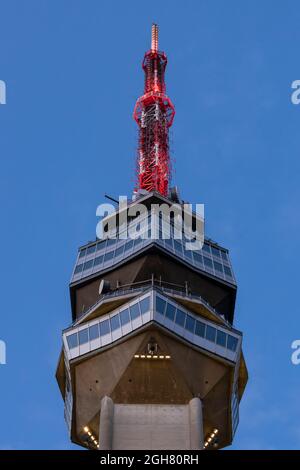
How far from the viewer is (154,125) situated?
314ft

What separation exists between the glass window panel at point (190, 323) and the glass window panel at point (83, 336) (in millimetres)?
6740

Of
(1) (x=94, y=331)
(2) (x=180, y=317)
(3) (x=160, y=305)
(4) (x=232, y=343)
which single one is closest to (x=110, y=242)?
(1) (x=94, y=331)

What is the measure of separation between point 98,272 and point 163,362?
1152cm

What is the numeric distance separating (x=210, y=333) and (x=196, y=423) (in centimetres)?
680

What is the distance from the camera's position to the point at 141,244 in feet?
251

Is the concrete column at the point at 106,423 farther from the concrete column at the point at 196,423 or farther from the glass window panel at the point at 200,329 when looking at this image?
the glass window panel at the point at 200,329

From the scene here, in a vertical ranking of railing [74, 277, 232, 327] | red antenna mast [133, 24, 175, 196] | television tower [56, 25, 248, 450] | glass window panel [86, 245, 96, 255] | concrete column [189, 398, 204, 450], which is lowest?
concrete column [189, 398, 204, 450]

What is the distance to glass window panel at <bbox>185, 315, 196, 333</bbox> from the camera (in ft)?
230

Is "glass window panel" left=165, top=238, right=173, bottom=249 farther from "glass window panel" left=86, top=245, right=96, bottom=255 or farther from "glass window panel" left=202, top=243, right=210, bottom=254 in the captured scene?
"glass window panel" left=86, top=245, right=96, bottom=255

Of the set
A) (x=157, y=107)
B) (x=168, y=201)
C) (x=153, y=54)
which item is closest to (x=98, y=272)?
(x=168, y=201)

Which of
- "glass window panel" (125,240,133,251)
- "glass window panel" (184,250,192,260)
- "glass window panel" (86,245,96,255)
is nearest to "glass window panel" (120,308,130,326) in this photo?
"glass window panel" (125,240,133,251)

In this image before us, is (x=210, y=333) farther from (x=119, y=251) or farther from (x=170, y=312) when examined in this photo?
(x=119, y=251)

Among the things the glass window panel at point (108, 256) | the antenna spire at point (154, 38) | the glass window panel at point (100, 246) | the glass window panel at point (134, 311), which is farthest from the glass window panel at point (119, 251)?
the antenna spire at point (154, 38)

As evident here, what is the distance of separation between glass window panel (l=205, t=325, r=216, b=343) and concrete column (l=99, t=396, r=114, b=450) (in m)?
7.91
